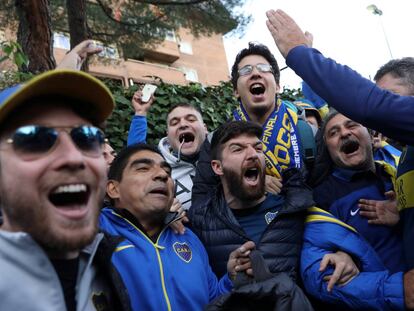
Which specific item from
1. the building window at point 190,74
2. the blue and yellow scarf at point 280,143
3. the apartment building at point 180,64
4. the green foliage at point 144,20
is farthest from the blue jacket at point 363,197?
the building window at point 190,74

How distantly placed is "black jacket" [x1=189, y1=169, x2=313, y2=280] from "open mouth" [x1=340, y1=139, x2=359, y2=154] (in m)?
0.41

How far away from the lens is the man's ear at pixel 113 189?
268cm

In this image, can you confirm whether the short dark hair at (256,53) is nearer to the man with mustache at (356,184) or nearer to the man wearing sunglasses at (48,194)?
the man with mustache at (356,184)

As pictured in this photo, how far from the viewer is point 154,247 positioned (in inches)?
87.1

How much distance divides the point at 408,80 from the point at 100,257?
6.30 feet

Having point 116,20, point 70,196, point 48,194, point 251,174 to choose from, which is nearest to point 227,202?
point 251,174

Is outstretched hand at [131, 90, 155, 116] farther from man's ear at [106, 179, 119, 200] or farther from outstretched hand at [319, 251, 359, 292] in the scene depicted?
outstretched hand at [319, 251, 359, 292]

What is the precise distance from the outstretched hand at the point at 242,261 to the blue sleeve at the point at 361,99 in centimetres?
86

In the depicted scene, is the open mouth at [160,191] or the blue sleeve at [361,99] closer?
the blue sleeve at [361,99]

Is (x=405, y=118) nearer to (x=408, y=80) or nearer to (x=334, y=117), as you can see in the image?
(x=408, y=80)

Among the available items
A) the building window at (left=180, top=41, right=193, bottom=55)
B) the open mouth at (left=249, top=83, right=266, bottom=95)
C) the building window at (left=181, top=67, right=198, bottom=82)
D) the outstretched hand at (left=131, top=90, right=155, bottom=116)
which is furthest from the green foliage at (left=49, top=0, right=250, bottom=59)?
the building window at (left=180, top=41, right=193, bottom=55)

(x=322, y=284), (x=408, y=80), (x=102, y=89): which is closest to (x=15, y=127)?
(x=102, y=89)

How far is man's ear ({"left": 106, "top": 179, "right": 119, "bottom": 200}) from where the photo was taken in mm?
2682

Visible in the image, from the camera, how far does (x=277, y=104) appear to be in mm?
3658
